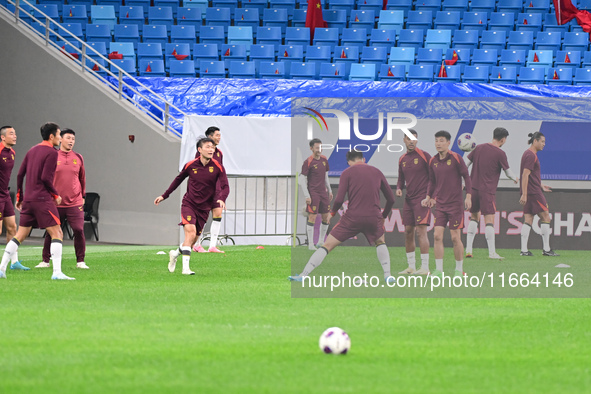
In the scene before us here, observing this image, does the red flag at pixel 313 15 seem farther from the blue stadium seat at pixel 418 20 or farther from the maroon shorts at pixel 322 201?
the maroon shorts at pixel 322 201

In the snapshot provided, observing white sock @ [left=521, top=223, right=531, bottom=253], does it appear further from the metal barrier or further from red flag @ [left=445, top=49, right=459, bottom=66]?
the metal barrier

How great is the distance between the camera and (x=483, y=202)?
16.1 meters

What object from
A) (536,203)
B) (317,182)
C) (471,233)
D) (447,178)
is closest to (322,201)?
(317,182)

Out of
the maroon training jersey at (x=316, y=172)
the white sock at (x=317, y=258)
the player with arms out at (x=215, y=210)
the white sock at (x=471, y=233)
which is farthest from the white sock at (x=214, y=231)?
the white sock at (x=317, y=258)

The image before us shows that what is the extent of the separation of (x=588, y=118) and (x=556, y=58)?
15.7ft

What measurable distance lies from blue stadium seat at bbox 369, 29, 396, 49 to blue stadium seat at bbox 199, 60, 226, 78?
4.73 meters

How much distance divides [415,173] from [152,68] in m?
13.6

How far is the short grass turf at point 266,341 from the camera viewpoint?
5.64m

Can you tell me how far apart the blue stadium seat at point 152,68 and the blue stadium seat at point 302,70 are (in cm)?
364

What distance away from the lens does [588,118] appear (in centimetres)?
2172

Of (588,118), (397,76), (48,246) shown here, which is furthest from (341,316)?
(397,76)

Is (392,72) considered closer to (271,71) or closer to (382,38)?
(382,38)

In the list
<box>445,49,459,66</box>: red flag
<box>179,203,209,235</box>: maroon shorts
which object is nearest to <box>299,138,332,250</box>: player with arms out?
<box>179,203,209,235</box>: maroon shorts

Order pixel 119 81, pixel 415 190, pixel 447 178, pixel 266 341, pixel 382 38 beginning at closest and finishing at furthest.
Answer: pixel 266 341 → pixel 447 178 → pixel 415 190 → pixel 119 81 → pixel 382 38
